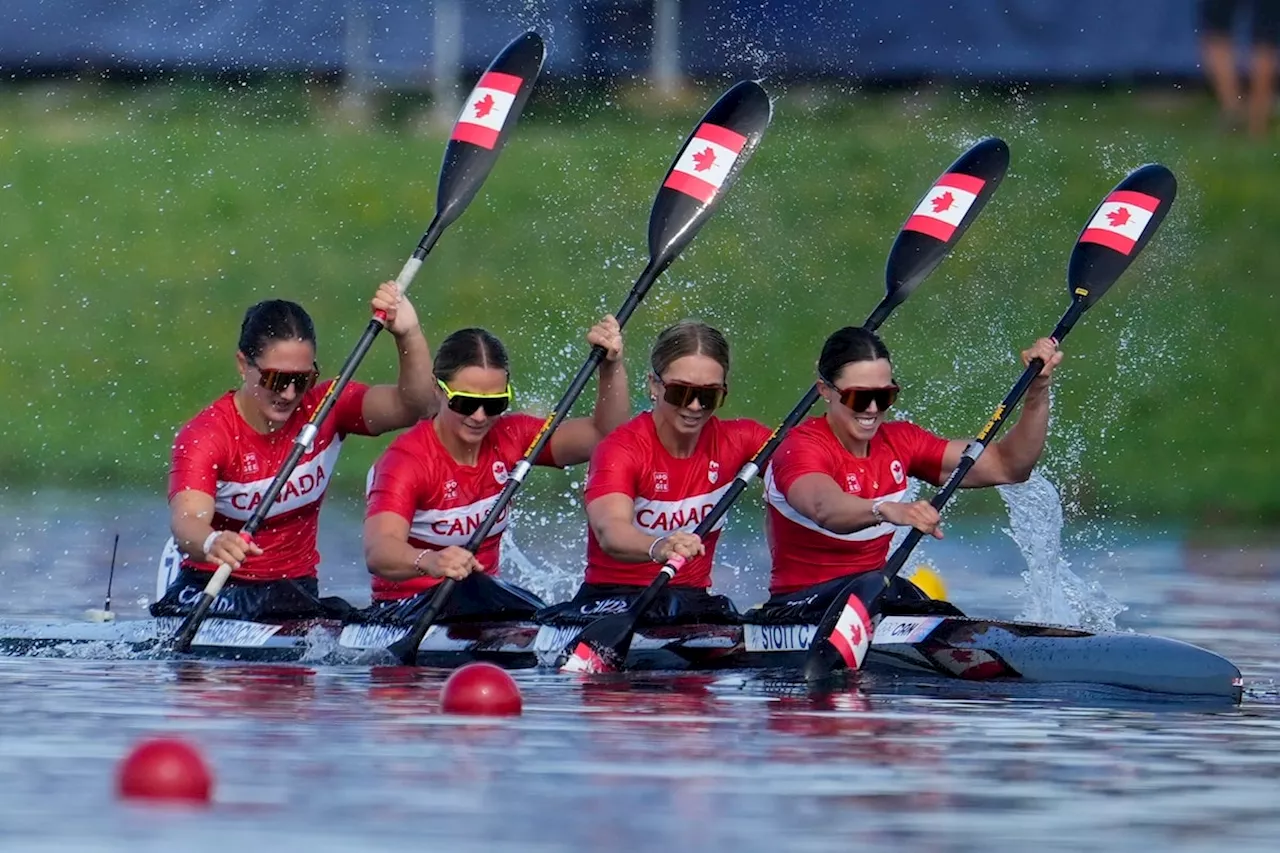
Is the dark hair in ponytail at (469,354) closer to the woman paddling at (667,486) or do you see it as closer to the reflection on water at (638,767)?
the woman paddling at (667,486)

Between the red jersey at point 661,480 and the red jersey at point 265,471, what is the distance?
1.08 meters

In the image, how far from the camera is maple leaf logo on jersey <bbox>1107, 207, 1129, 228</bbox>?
1064 centimetres

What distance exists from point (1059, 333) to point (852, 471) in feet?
3.88

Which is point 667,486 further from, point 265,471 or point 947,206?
point 947,206

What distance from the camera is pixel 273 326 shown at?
9.57 metres

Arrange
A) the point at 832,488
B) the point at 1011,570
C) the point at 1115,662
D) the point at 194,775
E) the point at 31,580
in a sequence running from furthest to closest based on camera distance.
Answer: the point at 1011,570 < the point at 31,580 < the point at 832,488 < the point at 1115,662 < the point at 194,775

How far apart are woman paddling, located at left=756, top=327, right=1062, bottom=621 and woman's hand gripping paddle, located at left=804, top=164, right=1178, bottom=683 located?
0.34 ft

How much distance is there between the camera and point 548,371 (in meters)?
22.6

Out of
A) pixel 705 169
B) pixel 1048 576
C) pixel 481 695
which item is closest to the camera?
pixel 481 695

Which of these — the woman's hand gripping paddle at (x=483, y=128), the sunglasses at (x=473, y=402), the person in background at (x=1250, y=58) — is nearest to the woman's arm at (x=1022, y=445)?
the sunglasses at (x=473, y=402)

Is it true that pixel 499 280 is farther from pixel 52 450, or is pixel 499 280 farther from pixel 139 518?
pixel 139 518

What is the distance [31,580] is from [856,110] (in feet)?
41.1

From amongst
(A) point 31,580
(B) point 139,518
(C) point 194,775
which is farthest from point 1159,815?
(B) point 139,518

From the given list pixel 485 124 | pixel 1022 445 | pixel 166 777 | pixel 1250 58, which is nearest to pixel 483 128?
pixel 485 124
